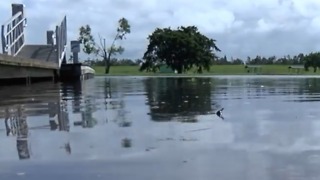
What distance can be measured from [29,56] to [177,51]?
47893 mm

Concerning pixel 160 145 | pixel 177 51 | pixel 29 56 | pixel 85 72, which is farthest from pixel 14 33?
pixel 177 51

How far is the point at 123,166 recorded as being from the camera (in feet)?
16.3

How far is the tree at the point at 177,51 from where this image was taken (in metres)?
79.4

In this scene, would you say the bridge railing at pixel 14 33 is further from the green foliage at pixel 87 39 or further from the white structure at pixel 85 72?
the green foliage at pixel 87 39

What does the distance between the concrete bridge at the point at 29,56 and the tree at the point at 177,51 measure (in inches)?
1631

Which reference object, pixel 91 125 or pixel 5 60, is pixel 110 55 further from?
pixel 91 125

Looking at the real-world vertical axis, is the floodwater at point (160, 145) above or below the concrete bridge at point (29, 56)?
below

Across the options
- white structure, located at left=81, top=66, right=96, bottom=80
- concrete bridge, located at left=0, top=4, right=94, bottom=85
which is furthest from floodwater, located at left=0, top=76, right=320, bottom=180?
white structure, located at left=81, top=66, right=96, bottom=80

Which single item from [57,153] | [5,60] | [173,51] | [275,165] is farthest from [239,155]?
[173,51]

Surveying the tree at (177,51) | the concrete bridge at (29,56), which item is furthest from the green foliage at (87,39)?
the concrete bridge at (29,56)

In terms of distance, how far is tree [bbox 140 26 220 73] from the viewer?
260 feet

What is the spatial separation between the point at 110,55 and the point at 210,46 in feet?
58.9

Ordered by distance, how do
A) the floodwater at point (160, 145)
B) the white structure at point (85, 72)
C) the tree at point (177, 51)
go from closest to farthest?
1. the floodwater at point (160, 145)
2. the white structure at point (85, 72)
3. the tree at point (177, 51)

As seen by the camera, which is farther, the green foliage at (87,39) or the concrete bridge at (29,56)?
the green foliage at (87,39)
